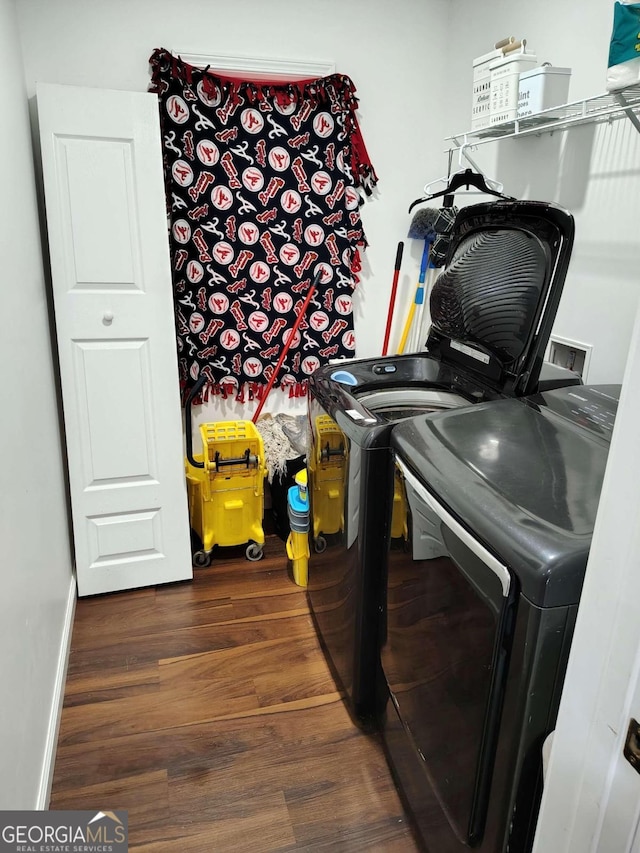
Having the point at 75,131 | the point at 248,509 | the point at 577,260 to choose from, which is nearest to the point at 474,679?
the point at 577,260

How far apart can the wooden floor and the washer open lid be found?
1.17 meters

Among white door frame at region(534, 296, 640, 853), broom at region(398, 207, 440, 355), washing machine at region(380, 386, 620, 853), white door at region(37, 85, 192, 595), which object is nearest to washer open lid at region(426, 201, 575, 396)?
washing machine at region(380, 386, 620, 853)

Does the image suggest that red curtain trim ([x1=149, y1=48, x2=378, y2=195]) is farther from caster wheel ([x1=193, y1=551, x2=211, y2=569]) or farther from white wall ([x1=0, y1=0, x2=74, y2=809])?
caster wheel ([x1=193, y1=551, x2=211, y2=569])

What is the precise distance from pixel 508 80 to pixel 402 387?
3.44 ft

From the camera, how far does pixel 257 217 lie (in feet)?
9.14

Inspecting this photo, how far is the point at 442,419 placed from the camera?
139 cm

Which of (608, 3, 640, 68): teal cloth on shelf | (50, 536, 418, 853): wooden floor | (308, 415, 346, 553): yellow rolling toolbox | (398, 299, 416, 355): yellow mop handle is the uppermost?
(608, 3, 640, 68): teal cloth on shelf

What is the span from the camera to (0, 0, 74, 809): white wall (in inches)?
53.7

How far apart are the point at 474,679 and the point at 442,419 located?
56 cm

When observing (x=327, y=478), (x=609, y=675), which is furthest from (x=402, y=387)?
(x=609, y=675)

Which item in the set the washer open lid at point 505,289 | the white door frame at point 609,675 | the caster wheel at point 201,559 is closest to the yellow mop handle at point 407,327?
the washer open lid at point 505,289

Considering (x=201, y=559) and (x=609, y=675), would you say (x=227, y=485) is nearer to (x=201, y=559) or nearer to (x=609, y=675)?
(x=201, y=559)

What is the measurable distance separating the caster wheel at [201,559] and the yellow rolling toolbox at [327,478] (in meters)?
0.74

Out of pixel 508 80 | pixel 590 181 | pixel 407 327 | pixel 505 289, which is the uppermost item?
pixel 508 80
